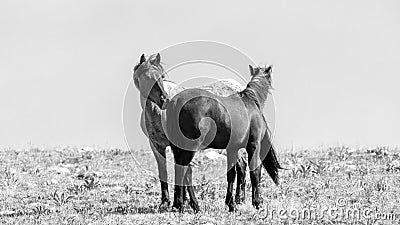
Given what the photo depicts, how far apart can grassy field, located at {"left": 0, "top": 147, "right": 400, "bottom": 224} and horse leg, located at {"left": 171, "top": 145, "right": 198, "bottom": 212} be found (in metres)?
0.22

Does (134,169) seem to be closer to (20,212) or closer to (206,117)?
(20,212)

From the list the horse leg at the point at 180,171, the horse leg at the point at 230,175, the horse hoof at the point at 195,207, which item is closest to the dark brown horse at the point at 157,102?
the horse leg at the point at 180,171

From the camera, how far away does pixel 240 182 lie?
1252 cm

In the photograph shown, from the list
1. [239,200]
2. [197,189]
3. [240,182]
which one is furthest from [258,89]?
[197,189]

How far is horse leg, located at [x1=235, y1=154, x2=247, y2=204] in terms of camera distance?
12.3 metres

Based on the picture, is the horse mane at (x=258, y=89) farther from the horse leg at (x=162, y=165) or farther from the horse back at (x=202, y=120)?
the horse leg at (x=162, y=165)

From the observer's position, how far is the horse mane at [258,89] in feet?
38.5

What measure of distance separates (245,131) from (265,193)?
2755 mm

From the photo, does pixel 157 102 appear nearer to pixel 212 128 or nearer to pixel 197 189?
pixel 212 128

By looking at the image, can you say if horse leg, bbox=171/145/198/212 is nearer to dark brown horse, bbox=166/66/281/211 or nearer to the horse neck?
dark brown horse, bbox=166/66/281/211

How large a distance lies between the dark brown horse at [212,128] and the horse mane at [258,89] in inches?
0.6

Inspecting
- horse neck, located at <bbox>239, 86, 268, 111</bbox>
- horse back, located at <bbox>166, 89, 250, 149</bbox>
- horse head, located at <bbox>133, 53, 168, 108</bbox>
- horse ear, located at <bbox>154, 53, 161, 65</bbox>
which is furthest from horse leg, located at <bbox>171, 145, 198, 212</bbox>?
horse neck, located at <bbox>239, 86, 268, 111</bbox>

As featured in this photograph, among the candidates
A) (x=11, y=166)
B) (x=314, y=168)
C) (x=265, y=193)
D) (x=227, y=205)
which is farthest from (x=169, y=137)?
(x=11, y=166)

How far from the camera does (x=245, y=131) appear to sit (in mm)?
11102
